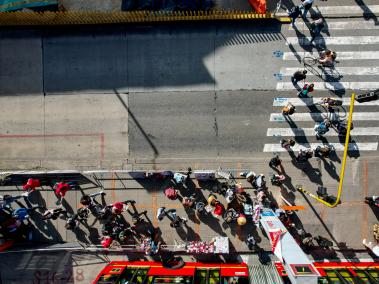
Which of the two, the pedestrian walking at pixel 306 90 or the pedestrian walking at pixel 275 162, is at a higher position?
the pedestrian walking at pixel 306 90

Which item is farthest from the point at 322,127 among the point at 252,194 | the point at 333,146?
the point at 252,194

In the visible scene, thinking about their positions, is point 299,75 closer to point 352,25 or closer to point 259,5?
point 352,25

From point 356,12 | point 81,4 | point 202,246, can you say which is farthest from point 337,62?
point 81,4

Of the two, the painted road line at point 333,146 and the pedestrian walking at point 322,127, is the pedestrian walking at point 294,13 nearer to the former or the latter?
the pedestrian walking at point 322,127

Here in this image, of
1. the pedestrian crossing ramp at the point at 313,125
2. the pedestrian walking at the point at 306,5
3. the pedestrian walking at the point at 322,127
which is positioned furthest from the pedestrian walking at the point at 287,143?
the pedestrian walking at the point at 306,5

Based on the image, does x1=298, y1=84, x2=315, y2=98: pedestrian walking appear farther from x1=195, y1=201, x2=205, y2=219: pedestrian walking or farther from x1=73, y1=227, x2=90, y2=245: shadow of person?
x1=73, y1=227, x2=90, y2=245: shadow of person

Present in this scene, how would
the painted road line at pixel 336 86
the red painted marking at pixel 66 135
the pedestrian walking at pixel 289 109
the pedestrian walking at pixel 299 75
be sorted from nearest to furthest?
the pedestrian walking at pixel 299 75 → the pedestrian walking at pixel 289 109 → the painted road line at pixel 336 86 → the red painted marking at pixel 66 135
